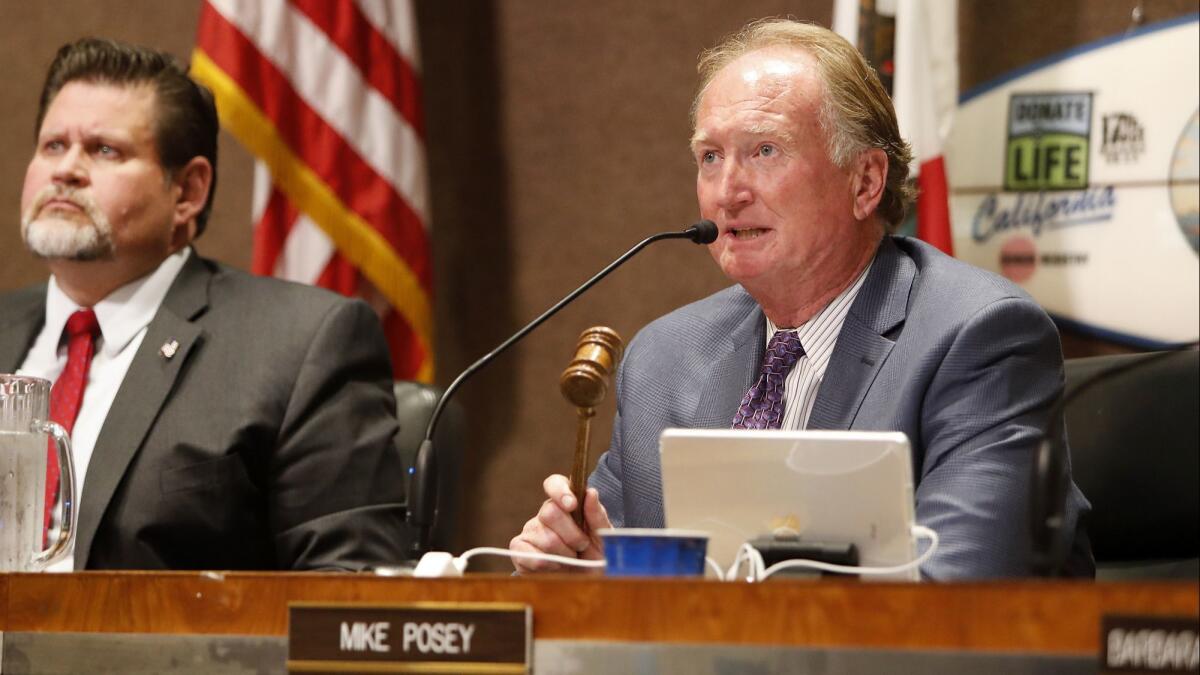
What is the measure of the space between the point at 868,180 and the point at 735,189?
0.85 feet

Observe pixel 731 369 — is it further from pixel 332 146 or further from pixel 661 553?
pixel 332 146

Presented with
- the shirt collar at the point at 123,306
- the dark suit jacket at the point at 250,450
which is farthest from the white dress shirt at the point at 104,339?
the dark suit jacket at the point at 250,450

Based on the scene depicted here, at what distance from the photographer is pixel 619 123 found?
380 cm

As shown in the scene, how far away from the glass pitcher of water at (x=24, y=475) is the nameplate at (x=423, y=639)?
2.33 ft

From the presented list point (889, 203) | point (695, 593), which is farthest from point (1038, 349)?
point (695, 593)

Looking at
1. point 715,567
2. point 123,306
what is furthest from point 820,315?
point 123,306

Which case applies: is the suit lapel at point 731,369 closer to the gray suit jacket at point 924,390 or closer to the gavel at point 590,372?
the gray suit jacket at point 924,390

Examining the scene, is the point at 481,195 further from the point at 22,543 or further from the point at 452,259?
the point at 22,543

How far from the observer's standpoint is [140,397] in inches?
110

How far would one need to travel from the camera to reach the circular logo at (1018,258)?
3195 millimetres

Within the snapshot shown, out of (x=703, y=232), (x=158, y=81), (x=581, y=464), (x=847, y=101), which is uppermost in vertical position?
(x=158, y=81)

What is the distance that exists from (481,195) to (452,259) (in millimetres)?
195

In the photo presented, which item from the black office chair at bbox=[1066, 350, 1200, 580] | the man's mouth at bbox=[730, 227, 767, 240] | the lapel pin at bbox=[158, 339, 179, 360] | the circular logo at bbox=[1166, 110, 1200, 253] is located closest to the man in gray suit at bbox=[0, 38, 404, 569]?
the lapel pin at bbox=[158, 339, 179, 360]

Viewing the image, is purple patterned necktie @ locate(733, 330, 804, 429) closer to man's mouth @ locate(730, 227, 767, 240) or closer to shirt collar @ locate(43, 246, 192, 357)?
man's mouth @ locate(730, 227, 767, 240)
